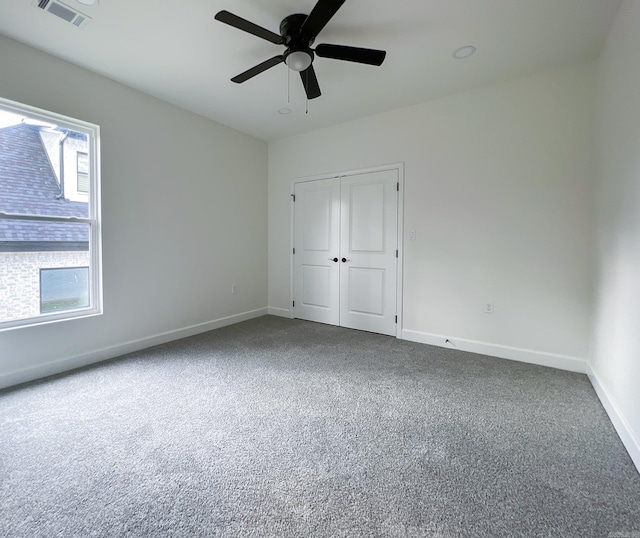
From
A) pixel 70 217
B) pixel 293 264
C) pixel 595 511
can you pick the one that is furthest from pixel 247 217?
pixel 595 511

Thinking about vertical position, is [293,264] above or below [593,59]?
below

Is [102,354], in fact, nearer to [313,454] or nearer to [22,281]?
[22,281]

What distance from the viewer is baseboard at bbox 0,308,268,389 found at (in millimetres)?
2492

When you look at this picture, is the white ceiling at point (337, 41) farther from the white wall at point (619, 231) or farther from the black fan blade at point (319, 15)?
the white wall at point (619, 231)

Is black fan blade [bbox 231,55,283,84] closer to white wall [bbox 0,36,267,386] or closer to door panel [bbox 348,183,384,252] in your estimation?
white wall [bbox 0,36,267,386]

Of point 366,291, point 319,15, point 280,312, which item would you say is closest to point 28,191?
point 319,15

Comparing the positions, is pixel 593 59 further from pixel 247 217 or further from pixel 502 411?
pixel 247 217

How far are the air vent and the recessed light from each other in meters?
2.84

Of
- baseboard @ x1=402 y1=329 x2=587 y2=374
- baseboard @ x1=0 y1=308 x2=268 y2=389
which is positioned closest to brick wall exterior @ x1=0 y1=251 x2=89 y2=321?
baseboard @ x1=0 y1=308 x2=268 y2=389

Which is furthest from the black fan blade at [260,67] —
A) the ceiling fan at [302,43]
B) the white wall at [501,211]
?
the white wall at [501,211]

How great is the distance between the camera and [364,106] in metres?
3.56

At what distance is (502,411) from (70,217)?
392 cm

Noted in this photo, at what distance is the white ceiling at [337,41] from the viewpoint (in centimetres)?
208

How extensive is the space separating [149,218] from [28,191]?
0.98 meters
